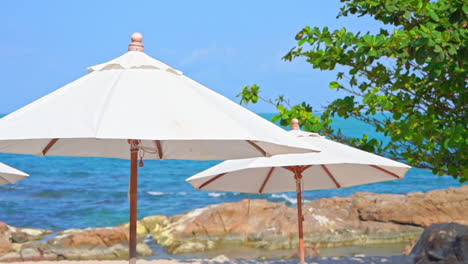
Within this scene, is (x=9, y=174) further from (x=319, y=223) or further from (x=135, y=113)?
(x=319, y=223)

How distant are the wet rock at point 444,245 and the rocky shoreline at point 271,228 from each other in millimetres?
6127

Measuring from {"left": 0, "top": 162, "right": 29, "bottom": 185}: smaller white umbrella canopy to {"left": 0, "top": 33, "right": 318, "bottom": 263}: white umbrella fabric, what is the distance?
4.75 feet

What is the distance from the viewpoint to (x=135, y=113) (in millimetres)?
4770

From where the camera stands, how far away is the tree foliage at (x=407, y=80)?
6605 mm

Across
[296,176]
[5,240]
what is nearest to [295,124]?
[296,176]

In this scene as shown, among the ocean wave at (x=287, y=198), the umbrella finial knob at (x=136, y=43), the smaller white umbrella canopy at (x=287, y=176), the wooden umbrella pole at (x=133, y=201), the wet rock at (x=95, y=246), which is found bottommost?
the wet rock at (x=95, y=246)

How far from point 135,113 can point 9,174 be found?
339 cm

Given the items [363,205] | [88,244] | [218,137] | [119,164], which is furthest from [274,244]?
[119,164]

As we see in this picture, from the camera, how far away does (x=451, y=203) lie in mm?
19859

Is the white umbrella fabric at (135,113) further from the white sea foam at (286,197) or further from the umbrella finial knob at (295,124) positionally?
the white sea foam at (286,197)

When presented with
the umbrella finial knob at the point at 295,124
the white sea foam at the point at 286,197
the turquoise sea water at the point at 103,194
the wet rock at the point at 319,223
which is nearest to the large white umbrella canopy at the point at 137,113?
the umbrella finial knob at the point at 295,124

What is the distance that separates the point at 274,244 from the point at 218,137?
1446 centimetres

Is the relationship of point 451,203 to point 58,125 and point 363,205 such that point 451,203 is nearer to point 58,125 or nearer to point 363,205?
point 363,205

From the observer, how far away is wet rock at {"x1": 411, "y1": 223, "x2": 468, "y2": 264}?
1127 cm
